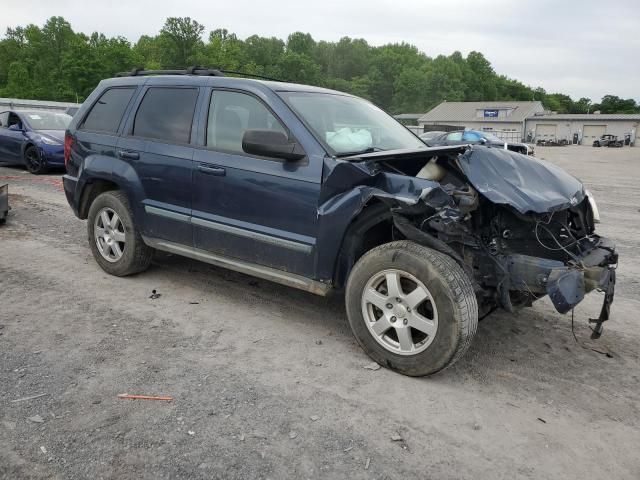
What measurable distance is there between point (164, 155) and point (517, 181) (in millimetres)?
2852

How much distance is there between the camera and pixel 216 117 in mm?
4406

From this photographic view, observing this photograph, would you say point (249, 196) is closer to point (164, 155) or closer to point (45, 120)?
point (164, 155)

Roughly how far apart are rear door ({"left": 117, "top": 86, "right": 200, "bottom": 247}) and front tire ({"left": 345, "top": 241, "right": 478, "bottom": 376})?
1741 millimetres

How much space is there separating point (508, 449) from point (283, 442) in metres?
1.15

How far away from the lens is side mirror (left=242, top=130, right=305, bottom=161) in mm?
3777

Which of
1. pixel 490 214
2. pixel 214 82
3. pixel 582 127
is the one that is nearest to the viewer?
pixel 490 214

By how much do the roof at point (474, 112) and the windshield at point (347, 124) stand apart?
78142 mm

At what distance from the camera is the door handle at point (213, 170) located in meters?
4.21

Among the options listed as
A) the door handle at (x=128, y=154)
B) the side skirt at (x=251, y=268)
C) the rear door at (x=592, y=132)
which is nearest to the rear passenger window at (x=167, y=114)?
the door handle at (x=128, y=154)

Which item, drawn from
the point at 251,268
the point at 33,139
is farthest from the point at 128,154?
the point at 33,139

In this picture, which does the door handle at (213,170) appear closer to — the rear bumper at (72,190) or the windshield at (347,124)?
the windshield at (347,124)

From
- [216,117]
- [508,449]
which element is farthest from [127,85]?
[508,449]

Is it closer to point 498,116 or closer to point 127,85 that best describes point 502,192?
point 127,85

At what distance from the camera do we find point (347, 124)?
436 cm
